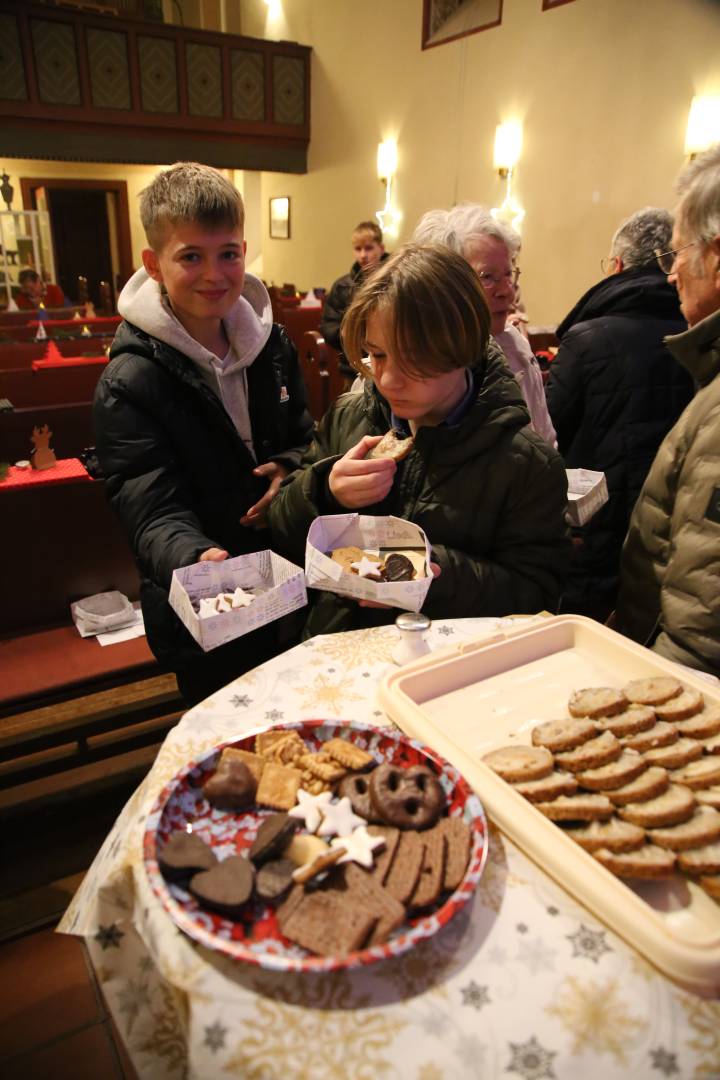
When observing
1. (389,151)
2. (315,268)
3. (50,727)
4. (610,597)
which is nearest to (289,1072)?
(50,727)

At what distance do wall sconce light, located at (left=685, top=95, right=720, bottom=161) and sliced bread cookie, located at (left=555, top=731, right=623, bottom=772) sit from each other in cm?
624

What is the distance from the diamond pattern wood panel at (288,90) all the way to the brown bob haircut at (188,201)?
1108cm

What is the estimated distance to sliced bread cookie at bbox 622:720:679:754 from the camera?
118cm

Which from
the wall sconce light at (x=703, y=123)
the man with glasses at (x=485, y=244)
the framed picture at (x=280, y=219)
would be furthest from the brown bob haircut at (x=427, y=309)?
the framed picture at (x=280, y=219)

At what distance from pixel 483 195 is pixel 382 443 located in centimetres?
797

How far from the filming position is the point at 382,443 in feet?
5.93

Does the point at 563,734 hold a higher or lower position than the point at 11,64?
lower

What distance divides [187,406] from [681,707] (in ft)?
4.62

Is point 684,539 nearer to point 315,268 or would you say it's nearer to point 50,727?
point 50,727

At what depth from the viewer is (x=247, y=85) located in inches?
436

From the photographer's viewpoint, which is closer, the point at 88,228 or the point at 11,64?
the point at 11,64

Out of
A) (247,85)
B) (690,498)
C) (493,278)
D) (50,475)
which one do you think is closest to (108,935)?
(690,498)

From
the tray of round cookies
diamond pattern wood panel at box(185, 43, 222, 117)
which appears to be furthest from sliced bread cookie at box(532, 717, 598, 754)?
diamond pattern wood panel at box(185, 43, 222, 117)

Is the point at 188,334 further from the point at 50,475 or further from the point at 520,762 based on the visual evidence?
the point at 520,762
